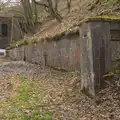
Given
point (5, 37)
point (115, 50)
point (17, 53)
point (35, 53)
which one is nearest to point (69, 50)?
point (115, 50)

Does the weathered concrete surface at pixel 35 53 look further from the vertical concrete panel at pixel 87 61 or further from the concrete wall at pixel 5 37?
the concrete wall at pixel 5 37

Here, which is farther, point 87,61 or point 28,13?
point 28,13

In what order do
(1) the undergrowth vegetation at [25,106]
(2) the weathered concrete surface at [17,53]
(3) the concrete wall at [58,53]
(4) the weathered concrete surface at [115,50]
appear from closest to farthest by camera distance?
(1) the undergrowth vegetation at [25,106], (4) the weathered concrete surface at [115,50], (3) the concrete wall at [58,53], (2) the weathered concrete surface at [17,53]

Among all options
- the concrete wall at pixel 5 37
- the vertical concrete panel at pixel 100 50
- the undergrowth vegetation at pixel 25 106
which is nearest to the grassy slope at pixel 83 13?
the vertical concrete panel at pixel 100 50

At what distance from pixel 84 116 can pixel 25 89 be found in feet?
10.9

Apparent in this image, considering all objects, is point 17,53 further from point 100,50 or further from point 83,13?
point 100,50

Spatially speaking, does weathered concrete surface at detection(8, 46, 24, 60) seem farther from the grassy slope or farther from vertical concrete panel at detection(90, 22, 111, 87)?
vertical concrete panel at detection(90, 22, 111, 87)

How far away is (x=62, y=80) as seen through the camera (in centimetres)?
992

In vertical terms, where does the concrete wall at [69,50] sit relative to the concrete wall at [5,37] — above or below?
below

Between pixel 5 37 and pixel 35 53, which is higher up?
pixel 5 37

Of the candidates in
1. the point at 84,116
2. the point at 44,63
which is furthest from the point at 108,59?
the point at 44,63

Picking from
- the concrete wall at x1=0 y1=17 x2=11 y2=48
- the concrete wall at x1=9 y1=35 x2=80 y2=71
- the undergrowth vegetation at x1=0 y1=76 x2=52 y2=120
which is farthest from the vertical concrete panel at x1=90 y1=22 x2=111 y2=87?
the concrete wall at x1=0 y1=17 x2=11 y2=48

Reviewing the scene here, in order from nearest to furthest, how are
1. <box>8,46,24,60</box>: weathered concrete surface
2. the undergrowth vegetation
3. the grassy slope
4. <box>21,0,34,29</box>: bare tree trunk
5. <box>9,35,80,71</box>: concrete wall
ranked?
1. the undergrowth vegetation
2. <box>9,35,80,71</box>: concrete wall
3. the grassy slope
4. <box>8,46,24,60</box>: weathered concrete surface
5. <box>21,0,34,29</box>: bare tree trunk

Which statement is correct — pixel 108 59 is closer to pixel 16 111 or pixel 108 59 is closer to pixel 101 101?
pixel 101 101
